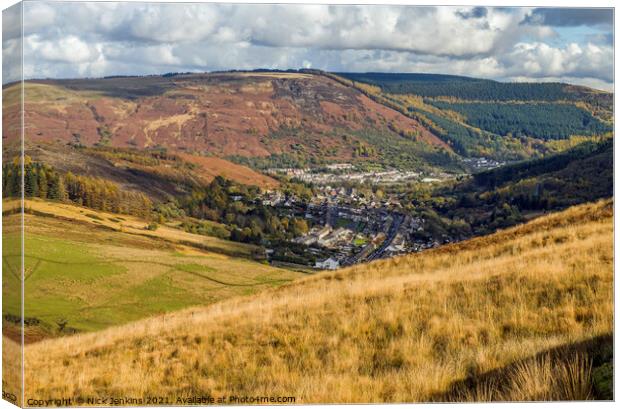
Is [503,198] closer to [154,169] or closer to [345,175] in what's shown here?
[345,175]

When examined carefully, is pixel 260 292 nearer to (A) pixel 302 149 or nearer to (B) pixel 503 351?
(A) pixel 302 149

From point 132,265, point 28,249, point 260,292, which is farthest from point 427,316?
point 28,249

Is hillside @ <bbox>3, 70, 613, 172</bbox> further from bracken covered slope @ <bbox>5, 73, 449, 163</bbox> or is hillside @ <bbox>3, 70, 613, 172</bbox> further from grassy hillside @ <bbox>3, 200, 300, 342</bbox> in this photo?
grassy hillside @ <bbox>3, 200, 300, 342</bbox>

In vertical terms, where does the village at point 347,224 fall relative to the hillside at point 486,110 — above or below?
below

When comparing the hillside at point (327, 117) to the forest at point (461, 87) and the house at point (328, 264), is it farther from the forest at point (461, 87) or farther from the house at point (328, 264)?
the house at point (328, 264)

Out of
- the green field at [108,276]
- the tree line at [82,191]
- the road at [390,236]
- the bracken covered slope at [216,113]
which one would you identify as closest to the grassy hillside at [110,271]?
the green field at [108,276]

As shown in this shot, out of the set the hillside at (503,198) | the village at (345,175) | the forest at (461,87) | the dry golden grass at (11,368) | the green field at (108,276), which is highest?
the forest at (461,87)
